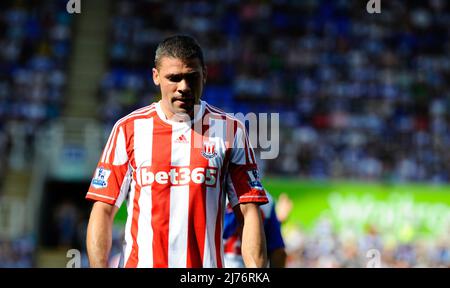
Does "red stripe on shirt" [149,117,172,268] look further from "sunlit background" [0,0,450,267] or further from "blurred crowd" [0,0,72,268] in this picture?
"blurred crowd" [0,0,72,268]

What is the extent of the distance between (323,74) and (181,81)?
18340mm

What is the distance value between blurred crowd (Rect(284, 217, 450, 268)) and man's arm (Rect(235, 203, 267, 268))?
10.4 m

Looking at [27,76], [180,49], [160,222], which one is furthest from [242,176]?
[27,76]

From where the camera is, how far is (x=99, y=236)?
418cm

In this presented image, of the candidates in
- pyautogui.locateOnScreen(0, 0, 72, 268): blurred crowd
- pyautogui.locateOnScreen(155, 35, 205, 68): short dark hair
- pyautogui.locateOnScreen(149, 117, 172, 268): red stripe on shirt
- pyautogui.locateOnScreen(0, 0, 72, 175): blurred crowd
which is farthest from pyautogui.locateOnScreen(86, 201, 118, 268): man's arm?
pyautogui.locateOnScreen(0, 0, 72, 175): blurred crowd

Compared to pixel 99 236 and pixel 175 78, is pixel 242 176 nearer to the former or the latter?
pixel 175 78

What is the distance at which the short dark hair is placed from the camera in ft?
13.8

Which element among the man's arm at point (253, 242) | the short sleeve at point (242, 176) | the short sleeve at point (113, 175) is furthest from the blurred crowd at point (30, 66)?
the man's arm at point (253, 242)

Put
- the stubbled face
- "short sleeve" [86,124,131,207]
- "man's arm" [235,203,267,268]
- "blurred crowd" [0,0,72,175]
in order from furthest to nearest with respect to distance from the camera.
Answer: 1. "blurred crowd" [0,0,72,175]
2. "short sleeve" [86,124,131,207]
3. the stubbled face
4. "man's arm" [235,203,267,268]

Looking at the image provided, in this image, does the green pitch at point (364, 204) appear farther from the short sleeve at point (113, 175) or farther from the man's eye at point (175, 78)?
the man's eye at point (175, 78)

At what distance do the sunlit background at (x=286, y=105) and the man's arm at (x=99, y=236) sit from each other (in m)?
10.5
